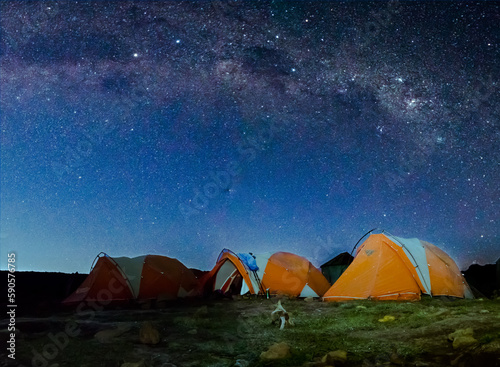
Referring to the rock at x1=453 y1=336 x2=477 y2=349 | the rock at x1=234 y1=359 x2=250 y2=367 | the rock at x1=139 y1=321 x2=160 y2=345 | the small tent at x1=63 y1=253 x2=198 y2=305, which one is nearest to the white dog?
the rock at x1=234 y1=359 x2=250 y2=367

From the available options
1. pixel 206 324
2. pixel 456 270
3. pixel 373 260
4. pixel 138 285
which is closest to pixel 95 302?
pixel 138 285

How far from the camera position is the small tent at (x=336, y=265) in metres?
20.1

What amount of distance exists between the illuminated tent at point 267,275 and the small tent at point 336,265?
249 centimetres

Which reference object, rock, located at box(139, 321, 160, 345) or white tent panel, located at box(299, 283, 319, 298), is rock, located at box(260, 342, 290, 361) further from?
white tent panel, located at box(299, 283, 319, 298)

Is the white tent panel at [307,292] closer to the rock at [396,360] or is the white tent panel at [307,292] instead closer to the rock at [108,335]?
the rock at [108,335]

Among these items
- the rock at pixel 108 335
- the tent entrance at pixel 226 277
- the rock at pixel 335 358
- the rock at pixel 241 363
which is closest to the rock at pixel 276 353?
the rock at pixel 241 363

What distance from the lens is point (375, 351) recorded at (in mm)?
6117

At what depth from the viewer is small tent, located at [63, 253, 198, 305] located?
1438 cm

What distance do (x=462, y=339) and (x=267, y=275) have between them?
1182 centimetres

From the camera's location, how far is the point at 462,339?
19.6ft

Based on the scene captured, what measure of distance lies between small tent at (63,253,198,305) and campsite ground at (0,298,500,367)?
3.17 metres

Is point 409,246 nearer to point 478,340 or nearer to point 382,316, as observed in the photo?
point 382,316

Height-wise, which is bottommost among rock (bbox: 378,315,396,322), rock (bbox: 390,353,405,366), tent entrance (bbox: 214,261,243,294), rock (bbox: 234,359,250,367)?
rock (bbox: 234,359,250,367)

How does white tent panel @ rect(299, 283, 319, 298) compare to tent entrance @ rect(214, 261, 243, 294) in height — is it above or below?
below
